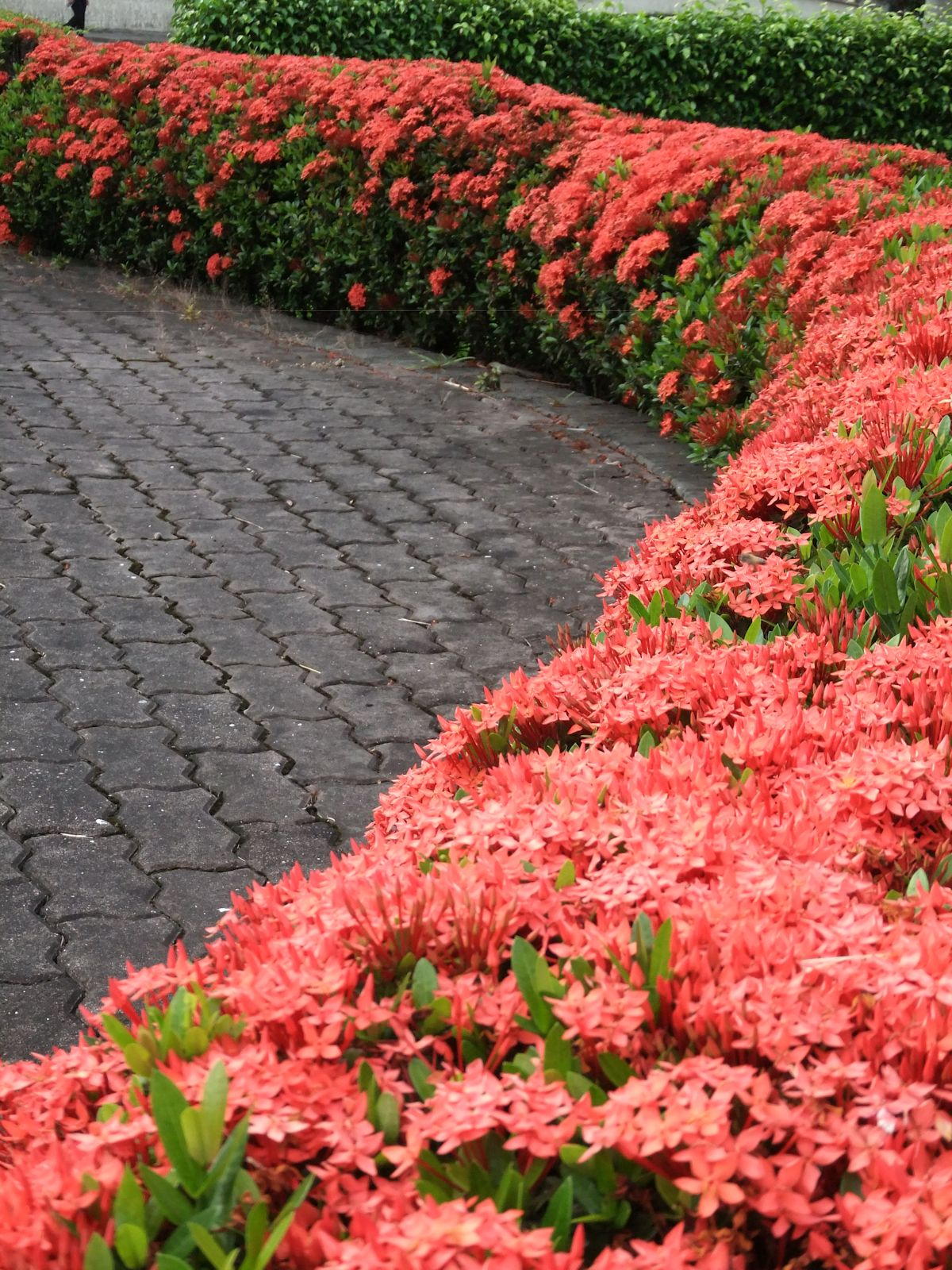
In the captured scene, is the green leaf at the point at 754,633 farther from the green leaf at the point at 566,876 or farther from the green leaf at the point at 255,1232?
the green leaf at the point at 255,1232

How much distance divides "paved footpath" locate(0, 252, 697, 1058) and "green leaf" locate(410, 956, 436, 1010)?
1.67m

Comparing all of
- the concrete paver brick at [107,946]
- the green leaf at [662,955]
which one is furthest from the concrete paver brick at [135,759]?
the green leaf at [662,955]

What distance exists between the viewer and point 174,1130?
1343mm

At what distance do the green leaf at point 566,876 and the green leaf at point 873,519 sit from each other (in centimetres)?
148

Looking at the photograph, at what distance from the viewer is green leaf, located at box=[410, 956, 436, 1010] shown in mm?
1557

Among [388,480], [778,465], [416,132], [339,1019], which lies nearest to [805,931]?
[339,1019]

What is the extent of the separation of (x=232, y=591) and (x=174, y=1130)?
423 centimetres

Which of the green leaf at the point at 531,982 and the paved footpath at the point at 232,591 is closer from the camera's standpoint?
the green leaf at the point at 531,982

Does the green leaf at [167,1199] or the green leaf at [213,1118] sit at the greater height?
the green leaf at [213,1118]

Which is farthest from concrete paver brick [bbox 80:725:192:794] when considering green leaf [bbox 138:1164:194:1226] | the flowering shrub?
the flowering shrub

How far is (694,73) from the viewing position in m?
14.1

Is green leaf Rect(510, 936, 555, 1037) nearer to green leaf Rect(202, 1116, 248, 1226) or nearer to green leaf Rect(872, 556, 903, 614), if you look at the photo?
green leaf Rect(202, 1116, 248, 1226)

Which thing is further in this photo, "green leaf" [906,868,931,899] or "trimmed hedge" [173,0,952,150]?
"trimmed hedge" [173,0,952,150]

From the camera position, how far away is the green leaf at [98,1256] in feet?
4.05
